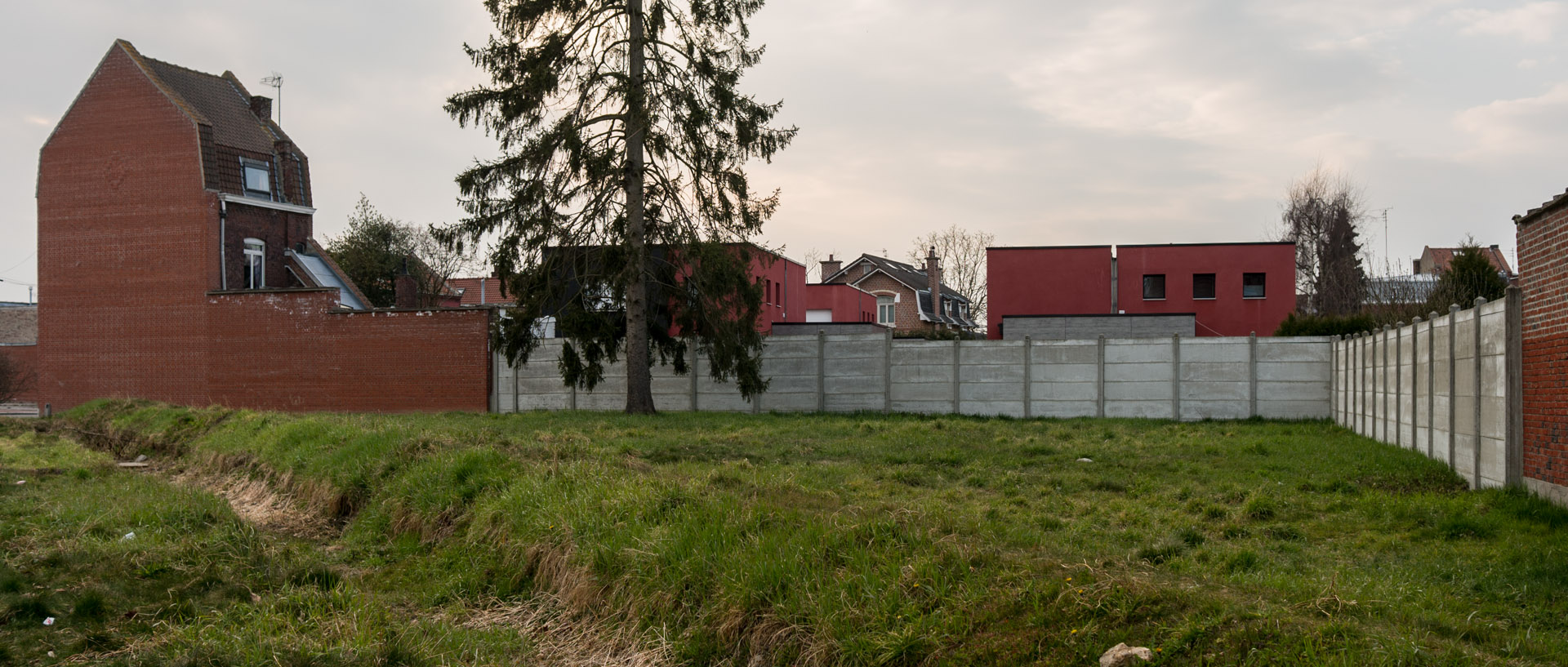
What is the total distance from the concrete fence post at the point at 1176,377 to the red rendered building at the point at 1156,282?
16571 millimetres

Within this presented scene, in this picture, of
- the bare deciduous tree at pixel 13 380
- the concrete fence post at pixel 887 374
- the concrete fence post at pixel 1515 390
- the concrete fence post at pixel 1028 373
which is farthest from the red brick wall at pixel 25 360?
the concrete fence post at pixel 1515 390

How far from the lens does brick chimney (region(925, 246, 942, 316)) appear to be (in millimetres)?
68500

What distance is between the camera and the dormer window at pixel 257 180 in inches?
1374

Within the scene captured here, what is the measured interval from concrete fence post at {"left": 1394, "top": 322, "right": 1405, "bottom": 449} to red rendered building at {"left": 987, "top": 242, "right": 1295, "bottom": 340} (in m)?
24.7

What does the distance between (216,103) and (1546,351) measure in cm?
3930

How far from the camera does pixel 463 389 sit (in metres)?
27.5

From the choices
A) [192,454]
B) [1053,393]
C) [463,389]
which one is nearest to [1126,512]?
[1053,393]

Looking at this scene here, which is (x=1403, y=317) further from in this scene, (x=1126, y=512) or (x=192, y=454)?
(x=192, y=454)

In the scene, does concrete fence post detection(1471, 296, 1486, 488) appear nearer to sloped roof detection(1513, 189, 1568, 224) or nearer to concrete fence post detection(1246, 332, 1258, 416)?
sloped roof detection(1513, 189, 1568, 224)

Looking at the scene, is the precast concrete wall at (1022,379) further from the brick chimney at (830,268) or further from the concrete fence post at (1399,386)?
the brick chimney at (830,268)

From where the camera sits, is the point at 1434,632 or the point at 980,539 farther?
the point at 980,539

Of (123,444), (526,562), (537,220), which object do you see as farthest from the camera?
(537,220)

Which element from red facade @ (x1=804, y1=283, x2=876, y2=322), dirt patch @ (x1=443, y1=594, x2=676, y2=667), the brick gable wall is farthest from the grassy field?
the brick gable wall

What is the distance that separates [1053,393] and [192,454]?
16.6 metres
